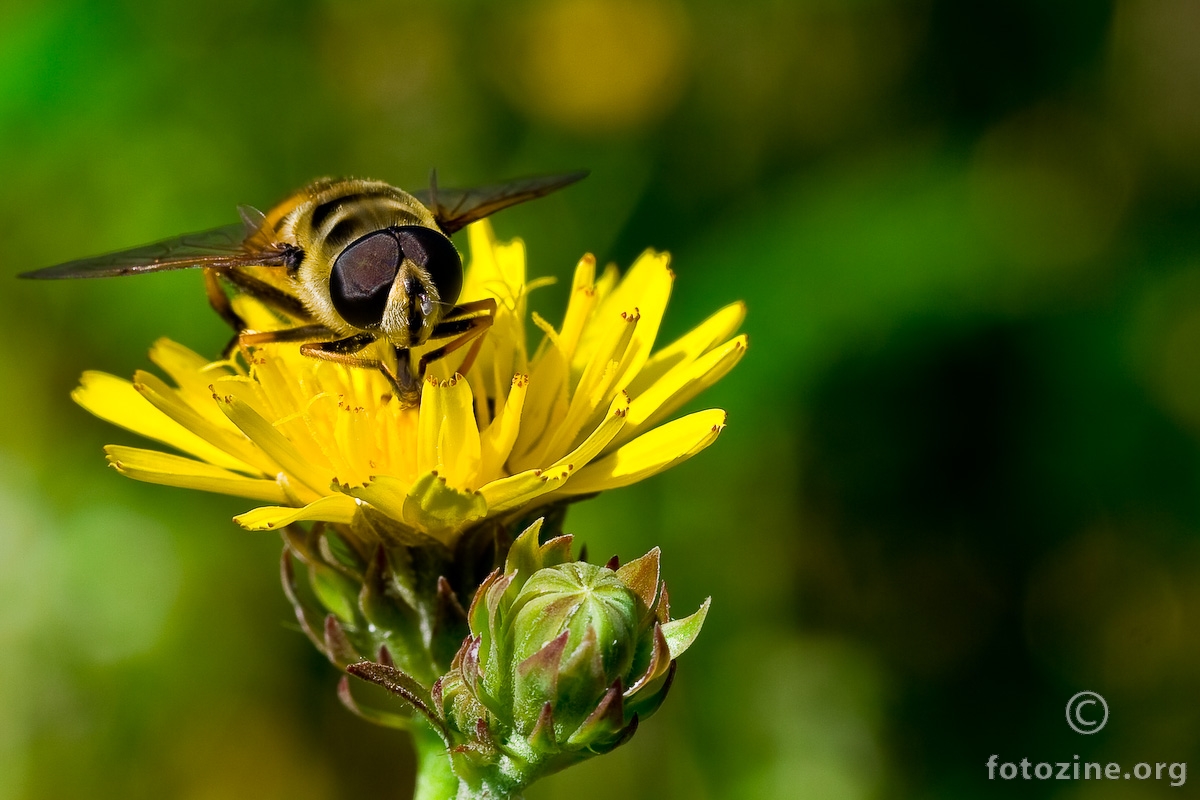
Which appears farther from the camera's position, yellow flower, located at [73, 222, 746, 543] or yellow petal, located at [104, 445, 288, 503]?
yellow petal, located at [104, 445, 288, 503]

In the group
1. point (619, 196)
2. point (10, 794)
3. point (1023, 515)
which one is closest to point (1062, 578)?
point (1023, 515)

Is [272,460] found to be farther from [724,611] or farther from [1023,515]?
[1023,515]

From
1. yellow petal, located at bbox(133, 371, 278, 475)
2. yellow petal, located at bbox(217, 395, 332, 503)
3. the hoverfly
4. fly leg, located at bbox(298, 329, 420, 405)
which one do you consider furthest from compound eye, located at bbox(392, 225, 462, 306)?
yellow petal, located at bbox(133, 371, 278, 475)

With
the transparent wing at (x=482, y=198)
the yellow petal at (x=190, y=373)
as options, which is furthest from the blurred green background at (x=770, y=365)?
the yellow petal at (x=190, y=373)

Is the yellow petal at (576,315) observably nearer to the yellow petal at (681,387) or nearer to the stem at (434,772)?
the yellow petal at (681,387)

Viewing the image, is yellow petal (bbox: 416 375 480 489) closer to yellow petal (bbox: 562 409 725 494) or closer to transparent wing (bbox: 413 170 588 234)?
yellow petal (bbox: 562 409 725 494)

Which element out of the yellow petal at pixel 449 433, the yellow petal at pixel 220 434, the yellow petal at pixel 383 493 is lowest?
the yellow petal at pixel 383 493

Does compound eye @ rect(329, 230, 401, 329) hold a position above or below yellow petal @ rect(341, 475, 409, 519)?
above
